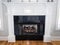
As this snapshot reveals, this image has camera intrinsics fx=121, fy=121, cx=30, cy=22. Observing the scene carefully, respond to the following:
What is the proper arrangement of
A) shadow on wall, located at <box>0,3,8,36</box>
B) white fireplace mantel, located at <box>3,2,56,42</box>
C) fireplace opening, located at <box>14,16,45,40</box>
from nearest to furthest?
white fireplace mantel, located at <box>3,2,56,42</box>, shadow on wall, located at <box>0,3,8,36</box>, fireplace opening, located at <box>14,16,45,40</box>

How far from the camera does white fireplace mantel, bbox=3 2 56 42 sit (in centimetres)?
369

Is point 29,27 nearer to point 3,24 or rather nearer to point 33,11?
point 33,11

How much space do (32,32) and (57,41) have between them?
0.88 metres

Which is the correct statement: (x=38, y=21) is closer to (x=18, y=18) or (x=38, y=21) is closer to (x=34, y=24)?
(x=34, y=24)

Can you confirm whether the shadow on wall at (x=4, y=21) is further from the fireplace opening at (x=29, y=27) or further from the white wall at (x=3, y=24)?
the fireplace opening at (x=29, y=27)

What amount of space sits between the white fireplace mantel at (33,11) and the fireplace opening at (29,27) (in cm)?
16

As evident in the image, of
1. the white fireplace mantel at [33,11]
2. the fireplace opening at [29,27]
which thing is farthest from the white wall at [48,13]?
the fireplace opening at [29,27]

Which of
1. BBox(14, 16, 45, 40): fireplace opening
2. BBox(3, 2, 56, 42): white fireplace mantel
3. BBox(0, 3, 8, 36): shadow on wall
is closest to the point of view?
BBox(3, 2, 56, 42): white fireplace mantel

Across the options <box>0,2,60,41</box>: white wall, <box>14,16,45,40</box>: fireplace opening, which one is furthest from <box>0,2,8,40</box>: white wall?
<box>14,16,45,40</box>: fireplace opening

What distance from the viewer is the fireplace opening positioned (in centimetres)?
395

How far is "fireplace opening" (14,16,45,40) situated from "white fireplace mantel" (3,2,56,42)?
156mm

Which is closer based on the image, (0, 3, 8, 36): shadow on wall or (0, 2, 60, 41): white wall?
(0, 2, 60, 41): white wall

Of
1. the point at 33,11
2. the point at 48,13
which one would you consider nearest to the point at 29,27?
the point at 33,11

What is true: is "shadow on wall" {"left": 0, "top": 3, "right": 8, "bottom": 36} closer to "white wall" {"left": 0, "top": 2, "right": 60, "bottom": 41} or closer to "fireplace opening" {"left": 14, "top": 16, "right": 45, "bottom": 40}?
"white wall" {"left": 0, "top": 2, "right": 60, "bottom": 41}
